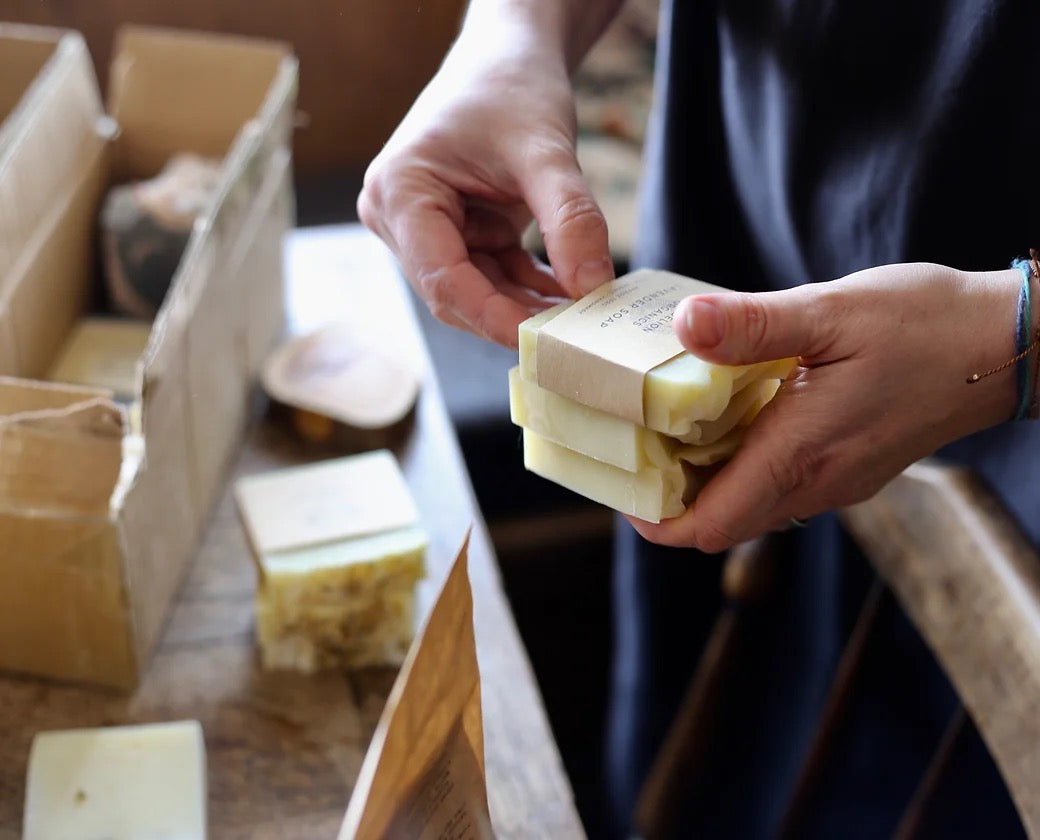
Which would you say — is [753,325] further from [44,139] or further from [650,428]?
[44,139]

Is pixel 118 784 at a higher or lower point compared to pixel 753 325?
lower

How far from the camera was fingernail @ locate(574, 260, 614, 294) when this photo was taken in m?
0.57

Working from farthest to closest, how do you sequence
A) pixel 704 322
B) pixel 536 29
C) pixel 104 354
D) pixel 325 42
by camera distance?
pixel 325 42, pixel 104 354, pixel 536 29, pixel 704 322

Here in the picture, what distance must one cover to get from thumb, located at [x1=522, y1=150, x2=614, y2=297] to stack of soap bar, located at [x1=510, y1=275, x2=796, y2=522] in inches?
1.1

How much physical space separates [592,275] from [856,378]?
0.14 metres

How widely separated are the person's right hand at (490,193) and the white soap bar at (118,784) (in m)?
0.30

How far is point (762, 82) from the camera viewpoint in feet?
2.47

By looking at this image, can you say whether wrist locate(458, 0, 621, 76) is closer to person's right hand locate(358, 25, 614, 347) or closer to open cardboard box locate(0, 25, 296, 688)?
person's right hand locate(358, 25, 614, 347)

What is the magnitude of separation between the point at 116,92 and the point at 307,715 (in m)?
0.67

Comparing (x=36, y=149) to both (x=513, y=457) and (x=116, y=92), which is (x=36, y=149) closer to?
(x=116, y=92)

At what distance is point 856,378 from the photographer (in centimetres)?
52

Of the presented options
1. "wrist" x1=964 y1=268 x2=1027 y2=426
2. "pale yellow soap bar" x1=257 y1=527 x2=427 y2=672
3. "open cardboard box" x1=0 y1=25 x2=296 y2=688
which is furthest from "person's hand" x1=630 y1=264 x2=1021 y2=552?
"open cardboard box" x1=0 y1=25 x2=296 y2=688

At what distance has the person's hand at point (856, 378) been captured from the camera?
1.64ft

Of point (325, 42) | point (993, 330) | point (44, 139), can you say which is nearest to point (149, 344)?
point (44, 139)
